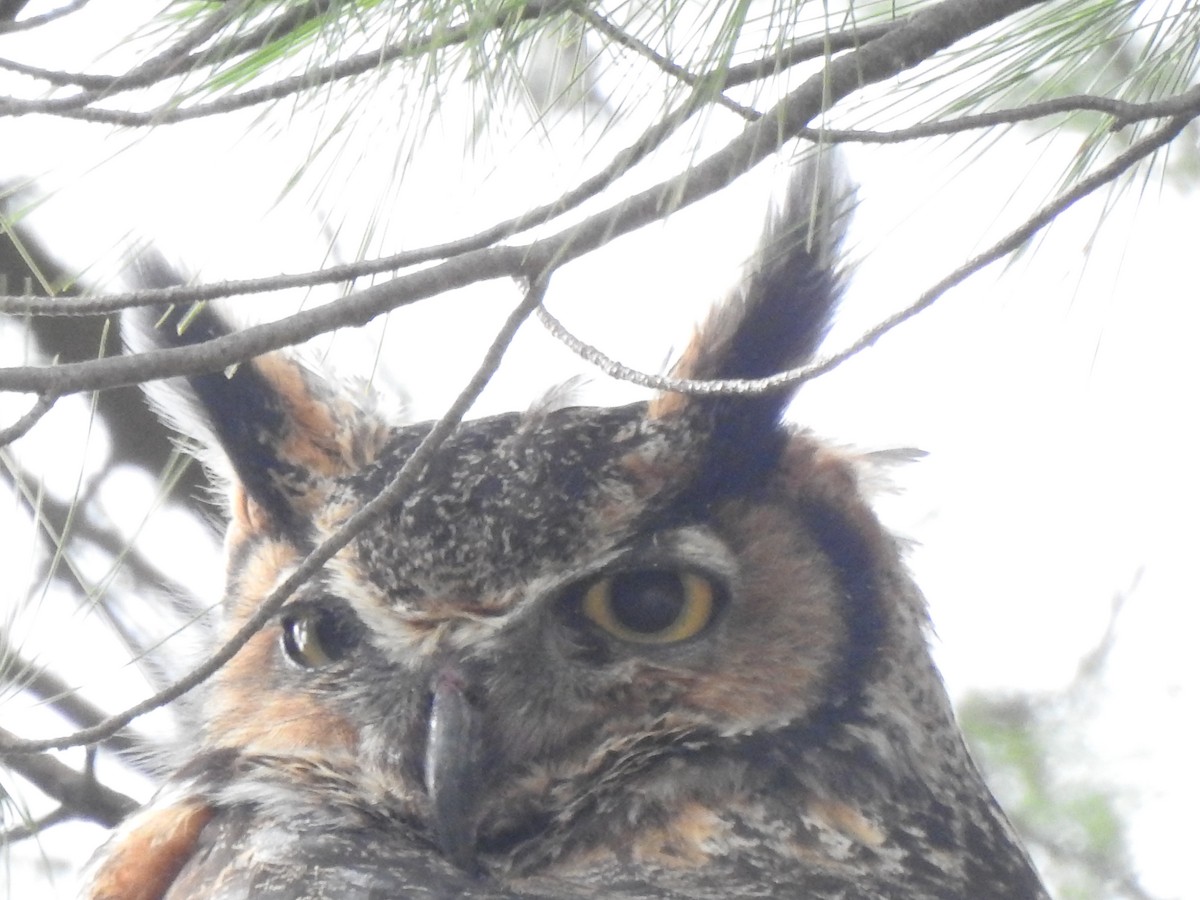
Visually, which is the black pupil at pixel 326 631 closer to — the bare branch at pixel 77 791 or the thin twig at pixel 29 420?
the bare branch at pixel 77 791

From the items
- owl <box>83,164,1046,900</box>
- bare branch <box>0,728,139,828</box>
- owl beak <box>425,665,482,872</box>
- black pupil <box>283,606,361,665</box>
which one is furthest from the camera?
bare branch <box>0,728,139,828</box>

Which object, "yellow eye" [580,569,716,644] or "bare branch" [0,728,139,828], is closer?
"yellow eye" [580,569,716,644]

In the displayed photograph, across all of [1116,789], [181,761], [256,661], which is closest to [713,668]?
[256,661]

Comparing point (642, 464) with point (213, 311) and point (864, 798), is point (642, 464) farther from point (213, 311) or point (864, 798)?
point (213, 311)

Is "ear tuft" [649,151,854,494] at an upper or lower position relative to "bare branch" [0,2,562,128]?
upper

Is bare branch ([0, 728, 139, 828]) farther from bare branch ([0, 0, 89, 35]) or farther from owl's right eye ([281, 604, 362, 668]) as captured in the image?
bare branch ([0, 0, 89, 35])

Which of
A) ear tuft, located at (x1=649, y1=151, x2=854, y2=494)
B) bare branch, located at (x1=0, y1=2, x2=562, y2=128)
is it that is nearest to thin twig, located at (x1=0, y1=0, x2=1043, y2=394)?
bare branch, located at (x1=0, y1=2, x2=562, y2=128)

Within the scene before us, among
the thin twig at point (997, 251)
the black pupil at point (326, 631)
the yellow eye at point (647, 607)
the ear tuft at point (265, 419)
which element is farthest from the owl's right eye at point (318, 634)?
the thin twig at point (997, 251)
